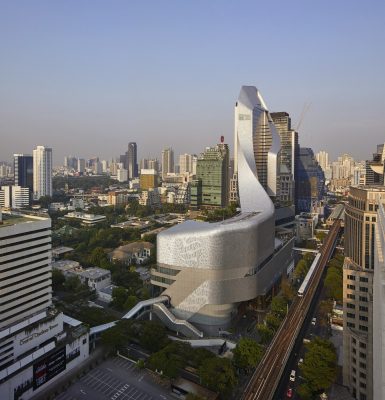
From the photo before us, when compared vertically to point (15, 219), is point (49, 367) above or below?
below

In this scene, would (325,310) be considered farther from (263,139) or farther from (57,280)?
(263,139)

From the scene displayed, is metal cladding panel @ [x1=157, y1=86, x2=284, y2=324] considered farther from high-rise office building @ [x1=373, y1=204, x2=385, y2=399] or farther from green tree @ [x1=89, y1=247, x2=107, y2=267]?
high-rise office building @ [x1=373, y1=204, x2=385, y2=399]

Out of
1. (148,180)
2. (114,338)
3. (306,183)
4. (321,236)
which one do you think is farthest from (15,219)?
(148,180)

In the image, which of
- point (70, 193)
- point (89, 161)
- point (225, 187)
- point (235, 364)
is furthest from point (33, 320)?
point (89, 161)

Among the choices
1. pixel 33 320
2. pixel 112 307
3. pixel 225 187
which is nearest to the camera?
pixel 33 320

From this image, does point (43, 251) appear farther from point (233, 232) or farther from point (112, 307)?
point (233, 232)
